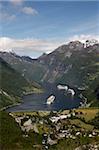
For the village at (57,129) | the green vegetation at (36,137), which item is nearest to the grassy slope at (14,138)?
the green vegetation at (36,137)

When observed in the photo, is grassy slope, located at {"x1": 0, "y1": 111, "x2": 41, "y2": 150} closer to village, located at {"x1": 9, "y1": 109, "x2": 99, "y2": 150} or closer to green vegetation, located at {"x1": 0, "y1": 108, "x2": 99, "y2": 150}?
green vegetation, located at {"x1": 0, "y1": 108, "x2": 99, "y2": 150}

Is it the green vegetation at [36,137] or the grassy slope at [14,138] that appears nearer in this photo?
the grassy slope at [14,138]

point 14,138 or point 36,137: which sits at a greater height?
point 36,137

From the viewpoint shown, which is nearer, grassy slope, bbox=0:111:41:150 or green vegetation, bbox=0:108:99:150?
grassy slope, bbox=0:111:41:150

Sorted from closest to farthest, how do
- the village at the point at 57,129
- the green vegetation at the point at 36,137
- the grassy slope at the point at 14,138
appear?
the grassy slope at the point at 14,138
the green vegetation at the point at 36,137
the village at the point at 57,129

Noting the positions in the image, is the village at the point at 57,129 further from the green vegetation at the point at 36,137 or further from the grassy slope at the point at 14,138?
the grassy slope at the point at 14,138

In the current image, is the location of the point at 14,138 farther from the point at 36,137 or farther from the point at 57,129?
the point at 57,129

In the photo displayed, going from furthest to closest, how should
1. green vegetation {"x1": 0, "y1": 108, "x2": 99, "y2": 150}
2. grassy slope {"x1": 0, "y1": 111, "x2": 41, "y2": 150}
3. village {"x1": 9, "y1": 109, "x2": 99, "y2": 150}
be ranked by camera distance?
1. village {"x1": 9, "y1": 109, "x2": 99, "y2": 150}
2. green vegetation {"x1": 0, "y1": 108, "x2": 99, "y2": 150}
3. grassy slope {"x1": 0, "y1": 111, "x2": 41, "y2": 150}

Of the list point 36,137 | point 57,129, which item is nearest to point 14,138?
point 36,137

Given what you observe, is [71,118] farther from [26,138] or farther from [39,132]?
[26,138]

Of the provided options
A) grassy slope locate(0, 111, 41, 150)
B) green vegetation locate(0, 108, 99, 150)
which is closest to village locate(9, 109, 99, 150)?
green vegetation locate(0, 108, 99, 150)

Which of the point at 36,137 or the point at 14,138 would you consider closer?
the point at 14,138
